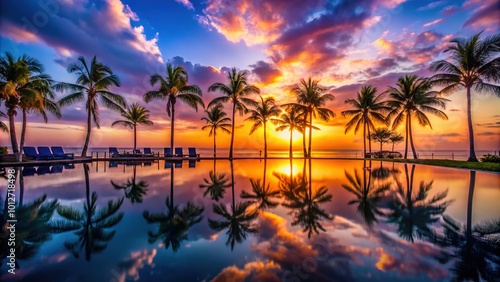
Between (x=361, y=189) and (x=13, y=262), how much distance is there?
31.6 feet

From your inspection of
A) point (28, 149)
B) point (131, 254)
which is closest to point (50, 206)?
point (131, 254)

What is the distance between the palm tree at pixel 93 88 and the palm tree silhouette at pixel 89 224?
17.9 metres

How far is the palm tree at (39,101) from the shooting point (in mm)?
15453

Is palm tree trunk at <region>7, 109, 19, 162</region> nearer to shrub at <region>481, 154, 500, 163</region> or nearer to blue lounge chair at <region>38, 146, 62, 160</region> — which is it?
blue lounge chair at <region>38, 146, 62, 160</region>

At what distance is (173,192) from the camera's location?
8359 mm

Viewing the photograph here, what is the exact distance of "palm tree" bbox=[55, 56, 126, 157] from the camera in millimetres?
20344

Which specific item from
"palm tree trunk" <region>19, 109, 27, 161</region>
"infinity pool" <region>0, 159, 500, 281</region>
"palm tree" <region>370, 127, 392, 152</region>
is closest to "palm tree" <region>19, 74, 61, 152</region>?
"palm tree trunk" <region>19, 109, 27, 161</region>

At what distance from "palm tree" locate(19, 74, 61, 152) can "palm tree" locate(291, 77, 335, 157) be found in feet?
73.9

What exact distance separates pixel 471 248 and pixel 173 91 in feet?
77.2

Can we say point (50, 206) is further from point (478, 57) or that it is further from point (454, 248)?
point (478, 57)

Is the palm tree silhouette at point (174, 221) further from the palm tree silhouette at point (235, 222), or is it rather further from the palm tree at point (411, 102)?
the palm tree at point (411, 102)

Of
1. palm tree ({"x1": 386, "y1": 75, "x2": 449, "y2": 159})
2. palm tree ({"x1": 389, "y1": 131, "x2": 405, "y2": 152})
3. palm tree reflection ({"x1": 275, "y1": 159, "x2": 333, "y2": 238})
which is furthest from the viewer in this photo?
palm tree ({"x1": 389, "y1": 131, "x2": 405, "y2": 152})

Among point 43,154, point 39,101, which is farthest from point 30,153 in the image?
point 39,101

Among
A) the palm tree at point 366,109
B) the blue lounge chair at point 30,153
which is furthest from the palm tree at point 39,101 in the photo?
the palm tree at point 366,109
